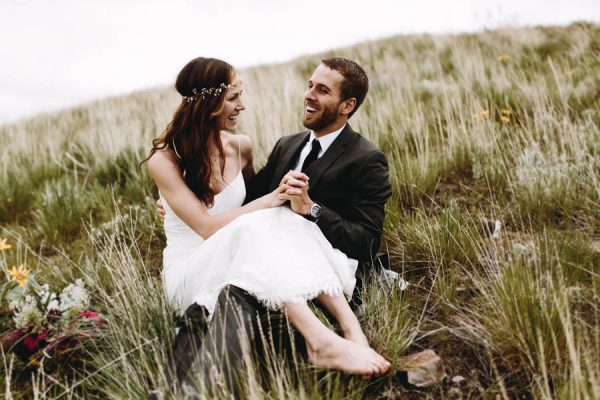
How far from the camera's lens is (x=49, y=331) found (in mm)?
2592

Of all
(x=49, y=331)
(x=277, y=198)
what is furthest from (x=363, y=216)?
(x=49, y=331)

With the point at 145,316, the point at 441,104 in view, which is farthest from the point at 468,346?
the point at 441,104

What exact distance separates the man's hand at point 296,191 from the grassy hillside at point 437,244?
0.61 metres

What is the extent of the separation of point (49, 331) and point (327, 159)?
1947 millimetres

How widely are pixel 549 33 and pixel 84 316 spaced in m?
10.0

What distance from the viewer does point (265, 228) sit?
2479 mm

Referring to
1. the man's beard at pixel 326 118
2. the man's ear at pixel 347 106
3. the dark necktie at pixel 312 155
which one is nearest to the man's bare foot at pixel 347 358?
the dark necktie at pixel 312 155

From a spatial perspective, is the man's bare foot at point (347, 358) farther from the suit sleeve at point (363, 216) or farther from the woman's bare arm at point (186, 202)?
the woman's bare arm at point (186, 202)

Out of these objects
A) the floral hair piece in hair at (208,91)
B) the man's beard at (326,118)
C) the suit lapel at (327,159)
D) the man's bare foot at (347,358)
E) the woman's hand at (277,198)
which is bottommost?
the man's bare foot at (347,358)

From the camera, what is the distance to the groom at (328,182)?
2289 mm

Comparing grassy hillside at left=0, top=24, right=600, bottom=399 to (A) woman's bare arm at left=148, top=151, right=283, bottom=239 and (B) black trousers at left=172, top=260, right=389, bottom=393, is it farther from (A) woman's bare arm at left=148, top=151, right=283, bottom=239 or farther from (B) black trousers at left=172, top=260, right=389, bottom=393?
(A) woman's bare arm at left=148, top=151, right=283, bottom=239

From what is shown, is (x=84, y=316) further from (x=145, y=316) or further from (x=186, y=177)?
(x=186, y=177)

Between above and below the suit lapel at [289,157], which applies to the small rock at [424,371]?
below

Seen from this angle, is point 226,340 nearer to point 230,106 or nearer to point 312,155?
point 312,155
